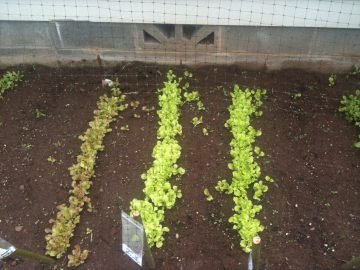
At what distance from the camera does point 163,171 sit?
12.8 ft

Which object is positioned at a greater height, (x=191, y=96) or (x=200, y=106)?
(x=191, y=96)

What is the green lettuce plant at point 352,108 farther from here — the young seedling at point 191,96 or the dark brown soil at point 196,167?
the young seedling at point 191,96

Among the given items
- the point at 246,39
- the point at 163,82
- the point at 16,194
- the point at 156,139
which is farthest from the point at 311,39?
the point at 16,194

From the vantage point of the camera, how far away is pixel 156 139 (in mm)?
4363

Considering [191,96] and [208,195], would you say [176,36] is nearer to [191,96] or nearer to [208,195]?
[191,96]

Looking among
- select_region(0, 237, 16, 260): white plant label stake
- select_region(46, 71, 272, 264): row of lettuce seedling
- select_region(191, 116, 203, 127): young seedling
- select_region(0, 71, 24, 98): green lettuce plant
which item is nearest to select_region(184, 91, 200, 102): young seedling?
select_region(46, 71, 272, 264): row of lettuce seedling

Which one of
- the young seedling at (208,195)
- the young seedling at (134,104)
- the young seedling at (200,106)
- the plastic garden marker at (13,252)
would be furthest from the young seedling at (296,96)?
the plastic garden marker at (13,252)

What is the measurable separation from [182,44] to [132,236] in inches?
108

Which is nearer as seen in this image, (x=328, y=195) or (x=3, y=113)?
(x=328, y=195)

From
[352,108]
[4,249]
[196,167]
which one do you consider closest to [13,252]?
[4,249]

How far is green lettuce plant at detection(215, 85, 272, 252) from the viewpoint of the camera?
11.6ft

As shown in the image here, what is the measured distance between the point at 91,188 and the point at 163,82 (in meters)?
1.54

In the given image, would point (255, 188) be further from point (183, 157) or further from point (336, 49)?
point (336, 49)

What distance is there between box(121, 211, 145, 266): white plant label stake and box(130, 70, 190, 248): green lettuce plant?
0.69 meters
